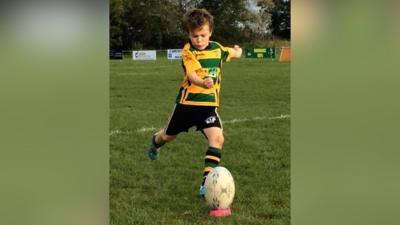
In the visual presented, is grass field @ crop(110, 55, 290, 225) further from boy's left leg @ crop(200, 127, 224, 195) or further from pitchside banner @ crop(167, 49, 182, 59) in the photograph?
boy's left leg @ crop(200, 127, 224, 195)

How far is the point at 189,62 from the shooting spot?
8.80 feet

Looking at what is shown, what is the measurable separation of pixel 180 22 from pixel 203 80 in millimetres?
377

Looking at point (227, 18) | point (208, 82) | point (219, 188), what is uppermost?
point (227, 18)

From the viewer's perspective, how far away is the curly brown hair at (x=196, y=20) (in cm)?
268

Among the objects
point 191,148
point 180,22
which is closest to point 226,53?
point 180,22

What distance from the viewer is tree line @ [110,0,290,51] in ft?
9.12

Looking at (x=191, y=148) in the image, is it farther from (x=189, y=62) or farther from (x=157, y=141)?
(x=189, y=62)

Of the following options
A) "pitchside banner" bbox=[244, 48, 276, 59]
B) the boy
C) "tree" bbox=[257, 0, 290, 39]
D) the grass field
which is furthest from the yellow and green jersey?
"tree" bbox=[257, 0, 290, 39]

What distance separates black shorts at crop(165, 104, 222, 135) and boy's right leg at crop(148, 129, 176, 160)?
3.6 inches
